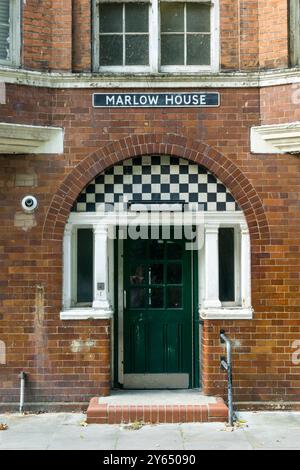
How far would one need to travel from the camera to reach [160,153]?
27.2 feet

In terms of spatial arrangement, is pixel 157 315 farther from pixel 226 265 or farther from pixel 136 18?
pixel 136 18

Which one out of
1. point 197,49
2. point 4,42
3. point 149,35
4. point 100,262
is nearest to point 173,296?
point 100,262

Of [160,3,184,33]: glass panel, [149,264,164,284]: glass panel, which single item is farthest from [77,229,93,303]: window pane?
[160,3,184,33]: glass panel

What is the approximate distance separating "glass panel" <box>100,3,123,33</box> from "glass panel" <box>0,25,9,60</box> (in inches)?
53.2

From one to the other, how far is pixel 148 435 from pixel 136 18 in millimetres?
5756

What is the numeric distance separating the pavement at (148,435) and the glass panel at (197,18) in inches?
215

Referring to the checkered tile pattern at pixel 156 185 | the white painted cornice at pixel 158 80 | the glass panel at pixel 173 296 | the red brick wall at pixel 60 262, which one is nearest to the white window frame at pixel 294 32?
the white painted cornice at pixel 158 80

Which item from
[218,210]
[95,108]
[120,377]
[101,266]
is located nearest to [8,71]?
[95,108]

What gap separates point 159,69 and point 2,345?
4.48 meters

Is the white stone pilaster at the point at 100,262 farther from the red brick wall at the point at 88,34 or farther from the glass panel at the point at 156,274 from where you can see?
the red brick wall at the point at 88,34

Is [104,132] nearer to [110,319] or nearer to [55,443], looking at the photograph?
[110,319]

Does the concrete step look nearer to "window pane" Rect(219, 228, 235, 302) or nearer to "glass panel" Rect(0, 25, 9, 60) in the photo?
"window pane" Rect(219, 228, 235, 302)

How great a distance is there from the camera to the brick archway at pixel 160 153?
824cm

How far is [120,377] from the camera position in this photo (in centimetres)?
869
